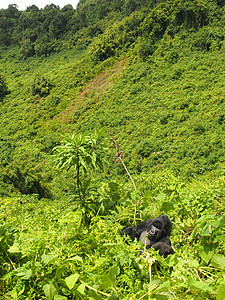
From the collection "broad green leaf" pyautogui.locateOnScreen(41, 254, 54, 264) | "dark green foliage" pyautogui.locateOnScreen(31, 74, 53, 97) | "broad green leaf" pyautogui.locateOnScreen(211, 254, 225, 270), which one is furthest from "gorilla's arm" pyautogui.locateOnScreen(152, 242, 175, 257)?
"dark green foliage" pyautogui.locateOnScreen(31, 74, 53, 97)

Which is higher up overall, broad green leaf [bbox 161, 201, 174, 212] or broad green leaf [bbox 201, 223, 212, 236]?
broad green leaf [bbox 201, 223, 212, 236]

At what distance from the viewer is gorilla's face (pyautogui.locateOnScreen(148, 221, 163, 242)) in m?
1.16

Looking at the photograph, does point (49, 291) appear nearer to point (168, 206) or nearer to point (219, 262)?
point (219, 262)

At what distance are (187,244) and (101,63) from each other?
22.1m

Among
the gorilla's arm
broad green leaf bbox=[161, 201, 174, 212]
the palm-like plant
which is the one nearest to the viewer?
the gorilla's arm

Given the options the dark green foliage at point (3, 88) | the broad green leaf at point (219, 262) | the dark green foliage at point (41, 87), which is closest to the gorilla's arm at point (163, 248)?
the broad green leaf at point (219, 262)

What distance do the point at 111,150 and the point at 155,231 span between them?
2.10 ft

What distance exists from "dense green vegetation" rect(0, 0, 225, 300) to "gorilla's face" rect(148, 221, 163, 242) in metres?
0.09

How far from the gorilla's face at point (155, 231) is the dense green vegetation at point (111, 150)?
0.29 feet

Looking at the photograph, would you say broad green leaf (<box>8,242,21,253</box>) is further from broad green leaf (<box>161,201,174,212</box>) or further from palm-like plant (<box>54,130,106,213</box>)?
broad green leaf (<box>161,201,174,212</box>)

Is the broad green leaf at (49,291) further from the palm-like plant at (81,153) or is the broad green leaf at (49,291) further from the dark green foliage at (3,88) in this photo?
the dark green foliage at (3,88)

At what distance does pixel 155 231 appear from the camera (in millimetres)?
1162

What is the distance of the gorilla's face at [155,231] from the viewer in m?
1.16

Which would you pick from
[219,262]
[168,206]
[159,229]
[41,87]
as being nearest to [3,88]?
[41,87]
